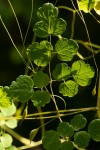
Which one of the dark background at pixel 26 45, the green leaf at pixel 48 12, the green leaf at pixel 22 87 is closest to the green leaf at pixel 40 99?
the green leaf at pixel 22 87

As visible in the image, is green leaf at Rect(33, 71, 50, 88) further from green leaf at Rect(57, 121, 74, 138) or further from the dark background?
the dark background

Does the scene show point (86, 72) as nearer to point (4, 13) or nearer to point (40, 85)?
point (40, 85)

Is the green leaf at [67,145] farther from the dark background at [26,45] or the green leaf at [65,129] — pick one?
the dark background at [26,45]

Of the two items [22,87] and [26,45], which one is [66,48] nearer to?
[22,87]

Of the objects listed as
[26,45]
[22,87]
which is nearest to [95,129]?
[22,87]

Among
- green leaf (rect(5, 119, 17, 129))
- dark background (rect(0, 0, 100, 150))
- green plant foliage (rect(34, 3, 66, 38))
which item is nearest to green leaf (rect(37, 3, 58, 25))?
green plant foliage (rect(34, 3, 66, 38))

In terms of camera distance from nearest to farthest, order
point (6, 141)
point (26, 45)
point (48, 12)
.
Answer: point (48, 12)
point (6, 141)
point (26, 45)

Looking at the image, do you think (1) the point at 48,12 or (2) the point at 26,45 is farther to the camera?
(2) the point at 26,45
